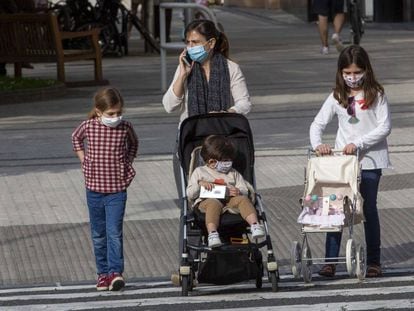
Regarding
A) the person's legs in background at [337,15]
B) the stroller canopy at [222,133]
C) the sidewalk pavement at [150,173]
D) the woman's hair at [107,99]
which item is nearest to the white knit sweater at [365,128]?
the stroller canopy at [222,133]

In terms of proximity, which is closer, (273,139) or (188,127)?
(188,127)

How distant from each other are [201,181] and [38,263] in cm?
199

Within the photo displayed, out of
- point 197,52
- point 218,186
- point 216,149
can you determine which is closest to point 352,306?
point 218,186

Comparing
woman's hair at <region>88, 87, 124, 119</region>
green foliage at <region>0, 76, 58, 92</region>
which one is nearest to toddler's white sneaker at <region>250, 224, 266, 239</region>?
woman's hair at <region>88, 87, 124, 119</region>

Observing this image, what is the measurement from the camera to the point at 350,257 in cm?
886

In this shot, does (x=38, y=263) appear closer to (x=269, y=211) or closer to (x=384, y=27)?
(x=269, y=211)

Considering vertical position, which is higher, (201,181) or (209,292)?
(201,181)

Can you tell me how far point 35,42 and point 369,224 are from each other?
42.8 ft

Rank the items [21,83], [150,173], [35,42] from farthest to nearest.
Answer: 1. [35,42]
2. [21,83]
3. [150,173]

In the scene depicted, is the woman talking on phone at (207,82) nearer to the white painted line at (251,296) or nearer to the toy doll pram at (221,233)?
the toy doll pram at (221,233)

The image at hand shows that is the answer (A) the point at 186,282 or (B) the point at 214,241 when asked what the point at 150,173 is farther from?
(B) the point at 214,241

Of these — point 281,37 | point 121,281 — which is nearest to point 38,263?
point 121,281

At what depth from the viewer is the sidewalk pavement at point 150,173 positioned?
34.3 ft

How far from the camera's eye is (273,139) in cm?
1559
